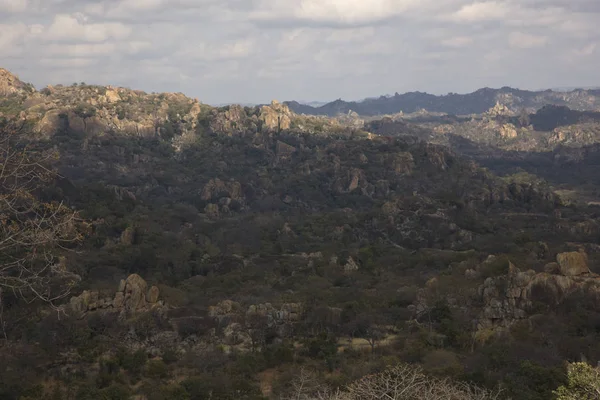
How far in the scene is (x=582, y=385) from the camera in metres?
17.8

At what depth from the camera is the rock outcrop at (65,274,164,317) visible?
45.7 metres

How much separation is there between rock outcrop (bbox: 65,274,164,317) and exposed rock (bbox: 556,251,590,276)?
33.1 meters

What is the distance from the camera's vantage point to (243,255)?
81500 millimetres

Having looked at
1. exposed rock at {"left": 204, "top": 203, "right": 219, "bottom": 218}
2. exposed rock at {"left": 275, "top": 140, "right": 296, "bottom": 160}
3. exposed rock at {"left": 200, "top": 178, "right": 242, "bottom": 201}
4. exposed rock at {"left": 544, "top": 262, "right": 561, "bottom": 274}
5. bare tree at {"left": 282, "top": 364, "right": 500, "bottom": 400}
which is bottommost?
exposed rock at {"left": 204, "top": 203, "right": 219, "bottom": 218}

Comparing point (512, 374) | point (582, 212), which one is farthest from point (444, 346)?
point (582, 212)

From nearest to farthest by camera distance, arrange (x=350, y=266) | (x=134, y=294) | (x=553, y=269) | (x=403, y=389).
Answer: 1. (x=403, y=389)
2. (x=134, y=294)
3. (x=553, y=269)
4. (x=350, y=266)

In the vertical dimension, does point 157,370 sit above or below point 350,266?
above

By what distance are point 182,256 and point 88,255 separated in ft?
38.6

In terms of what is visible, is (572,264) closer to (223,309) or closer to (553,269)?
(553,269)

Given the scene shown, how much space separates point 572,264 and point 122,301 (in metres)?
36.5

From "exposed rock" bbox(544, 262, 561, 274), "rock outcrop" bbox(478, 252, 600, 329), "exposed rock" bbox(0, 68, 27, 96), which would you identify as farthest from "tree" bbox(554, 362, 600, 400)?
"exposed rock" bbox(0, 68, 27, 96)

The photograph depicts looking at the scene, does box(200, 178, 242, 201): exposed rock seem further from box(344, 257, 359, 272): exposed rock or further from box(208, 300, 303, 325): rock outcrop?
box(208, 300, 303, 325): rock outcrop

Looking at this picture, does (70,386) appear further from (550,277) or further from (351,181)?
(351,181)

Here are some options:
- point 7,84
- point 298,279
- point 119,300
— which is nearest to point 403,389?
point 119,300
